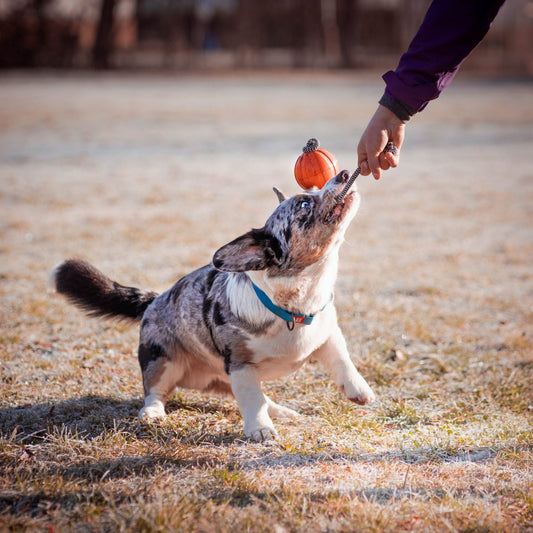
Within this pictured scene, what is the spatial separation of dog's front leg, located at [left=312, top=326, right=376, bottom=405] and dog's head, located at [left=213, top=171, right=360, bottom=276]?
1.67 feet

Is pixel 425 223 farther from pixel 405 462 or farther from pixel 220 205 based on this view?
pixel 405 462

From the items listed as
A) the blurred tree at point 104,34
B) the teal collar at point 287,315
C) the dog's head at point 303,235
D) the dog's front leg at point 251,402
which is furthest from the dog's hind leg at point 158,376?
the blurred tree at point 104,34

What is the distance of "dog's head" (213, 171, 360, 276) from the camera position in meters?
3.23

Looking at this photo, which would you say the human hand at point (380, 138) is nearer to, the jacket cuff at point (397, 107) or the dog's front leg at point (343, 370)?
the jacket cuff at point (397, 107)

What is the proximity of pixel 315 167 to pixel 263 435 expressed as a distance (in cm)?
141

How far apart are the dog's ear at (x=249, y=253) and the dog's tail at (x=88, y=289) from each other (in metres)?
1.16

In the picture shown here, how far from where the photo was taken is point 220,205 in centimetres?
940

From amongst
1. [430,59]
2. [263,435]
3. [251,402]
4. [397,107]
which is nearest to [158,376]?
[251,402]

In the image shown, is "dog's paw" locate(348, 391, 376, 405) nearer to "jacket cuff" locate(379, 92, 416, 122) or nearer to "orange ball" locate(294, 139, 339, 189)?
"orange ball" locate(294, 139, 339, 189)

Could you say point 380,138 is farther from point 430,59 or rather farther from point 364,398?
point 364,398

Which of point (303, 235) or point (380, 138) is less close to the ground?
point (380, 138)

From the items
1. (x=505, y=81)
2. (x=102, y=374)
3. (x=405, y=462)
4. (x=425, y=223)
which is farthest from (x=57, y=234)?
(x=505, y=81)

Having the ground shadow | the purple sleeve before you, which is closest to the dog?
the ground shadow

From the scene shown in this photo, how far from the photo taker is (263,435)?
331 cm
